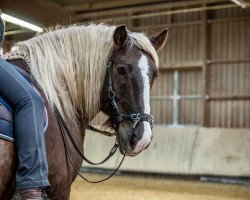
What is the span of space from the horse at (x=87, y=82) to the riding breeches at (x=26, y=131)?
0.17 meters

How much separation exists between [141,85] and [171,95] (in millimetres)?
10832

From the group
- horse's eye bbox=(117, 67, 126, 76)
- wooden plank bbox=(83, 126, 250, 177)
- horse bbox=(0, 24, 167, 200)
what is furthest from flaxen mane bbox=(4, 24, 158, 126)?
wooden plank bbox=(83, 126, 250, 177)

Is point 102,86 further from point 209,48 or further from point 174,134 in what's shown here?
point 209,48

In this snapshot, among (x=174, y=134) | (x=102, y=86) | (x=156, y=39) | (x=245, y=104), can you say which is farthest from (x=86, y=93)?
(x=245, y=104)

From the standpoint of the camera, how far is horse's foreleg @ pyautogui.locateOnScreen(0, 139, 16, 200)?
2082 mm

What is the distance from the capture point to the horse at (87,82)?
97.3 inches

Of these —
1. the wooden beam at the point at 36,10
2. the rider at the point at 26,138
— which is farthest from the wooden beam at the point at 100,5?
the rider at the point at 26,138

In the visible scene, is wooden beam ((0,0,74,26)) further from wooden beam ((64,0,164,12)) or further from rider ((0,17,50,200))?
rider ((0,17,50,200))

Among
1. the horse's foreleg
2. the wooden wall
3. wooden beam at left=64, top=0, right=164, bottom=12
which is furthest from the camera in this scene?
the wooden wall

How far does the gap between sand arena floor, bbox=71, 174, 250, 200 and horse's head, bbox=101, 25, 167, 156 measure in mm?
5129

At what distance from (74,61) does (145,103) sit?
570mm

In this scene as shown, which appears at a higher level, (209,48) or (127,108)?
(209,48)

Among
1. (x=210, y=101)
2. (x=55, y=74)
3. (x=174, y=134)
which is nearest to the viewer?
(x=55, y=74)

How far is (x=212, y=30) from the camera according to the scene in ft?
42.4
